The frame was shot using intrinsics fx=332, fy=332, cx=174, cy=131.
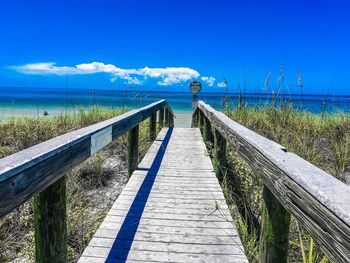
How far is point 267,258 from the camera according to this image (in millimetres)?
1919

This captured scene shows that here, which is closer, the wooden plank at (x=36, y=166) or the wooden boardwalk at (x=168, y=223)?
the wooden plank at (x=36, y=166)

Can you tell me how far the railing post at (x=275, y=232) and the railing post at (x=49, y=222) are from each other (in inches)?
48.3

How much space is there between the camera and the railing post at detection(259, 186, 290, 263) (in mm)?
1844

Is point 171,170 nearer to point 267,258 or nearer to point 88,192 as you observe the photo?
point 88,192

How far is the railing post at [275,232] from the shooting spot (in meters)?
1.84

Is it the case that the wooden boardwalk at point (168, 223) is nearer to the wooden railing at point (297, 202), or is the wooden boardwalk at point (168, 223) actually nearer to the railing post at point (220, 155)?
the railing post at point (220, 155)

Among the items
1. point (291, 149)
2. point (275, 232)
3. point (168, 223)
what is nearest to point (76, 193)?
point (168, 223)

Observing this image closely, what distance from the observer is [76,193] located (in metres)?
4.32

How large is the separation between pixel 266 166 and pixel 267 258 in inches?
20.8

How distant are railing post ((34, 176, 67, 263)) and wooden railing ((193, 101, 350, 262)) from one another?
122 cm

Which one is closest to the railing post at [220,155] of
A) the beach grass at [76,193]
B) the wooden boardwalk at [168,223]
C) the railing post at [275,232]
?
the wooden boardwalk at [168,223]

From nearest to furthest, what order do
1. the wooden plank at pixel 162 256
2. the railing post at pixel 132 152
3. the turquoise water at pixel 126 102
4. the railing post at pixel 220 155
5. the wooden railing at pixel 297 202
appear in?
the wooden railing at pixel 297 202
the wooden plank at pixel 162 256
the railing post at pixel 220 155
the railing post at pixel 132 152
the turquoise water at pixel 126 102

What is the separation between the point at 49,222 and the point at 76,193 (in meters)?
2.46

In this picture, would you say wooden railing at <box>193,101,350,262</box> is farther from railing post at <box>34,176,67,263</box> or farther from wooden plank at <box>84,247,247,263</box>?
railing post at <box>34,176,67,263</box>
